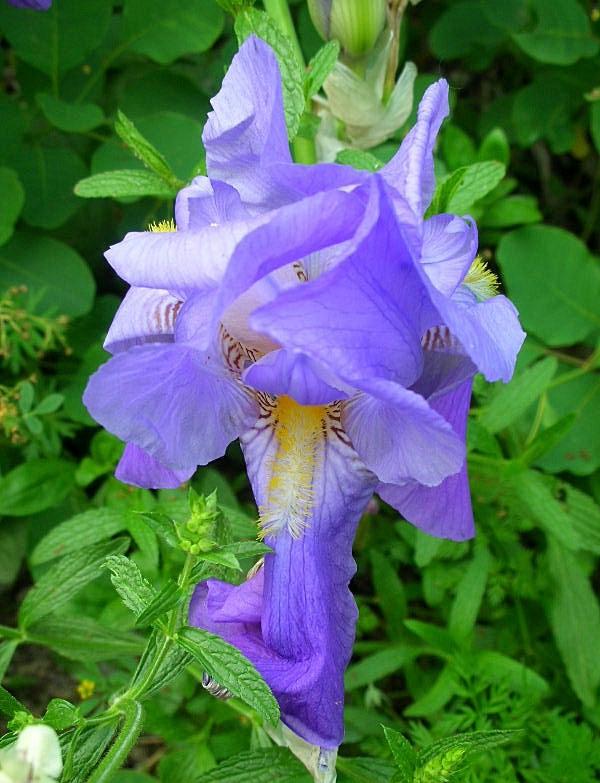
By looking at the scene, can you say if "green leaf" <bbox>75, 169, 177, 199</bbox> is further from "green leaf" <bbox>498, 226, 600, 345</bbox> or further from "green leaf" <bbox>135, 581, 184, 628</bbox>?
"green leaf" <bbox>498, 226, 600, 345</bbox>

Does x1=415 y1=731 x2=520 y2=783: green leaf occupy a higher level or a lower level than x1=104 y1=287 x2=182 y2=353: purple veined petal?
lower

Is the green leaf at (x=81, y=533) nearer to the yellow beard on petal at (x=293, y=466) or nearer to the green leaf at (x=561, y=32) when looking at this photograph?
the yellow beard on petal at (x=293, y=466)

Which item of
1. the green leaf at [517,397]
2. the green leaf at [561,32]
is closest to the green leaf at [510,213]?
the green leaf at [561,32]

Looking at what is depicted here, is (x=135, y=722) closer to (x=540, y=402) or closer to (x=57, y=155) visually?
(x=540, y=402)

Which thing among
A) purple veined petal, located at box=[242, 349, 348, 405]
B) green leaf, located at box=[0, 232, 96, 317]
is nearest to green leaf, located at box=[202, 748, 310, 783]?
purple veined petal, located at box=[242, 349, 348, 405]

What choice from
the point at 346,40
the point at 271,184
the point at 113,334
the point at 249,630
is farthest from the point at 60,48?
the point at 249,630

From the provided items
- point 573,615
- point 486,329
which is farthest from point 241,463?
point 486,329

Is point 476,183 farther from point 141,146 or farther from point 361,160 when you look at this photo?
point 141,146
